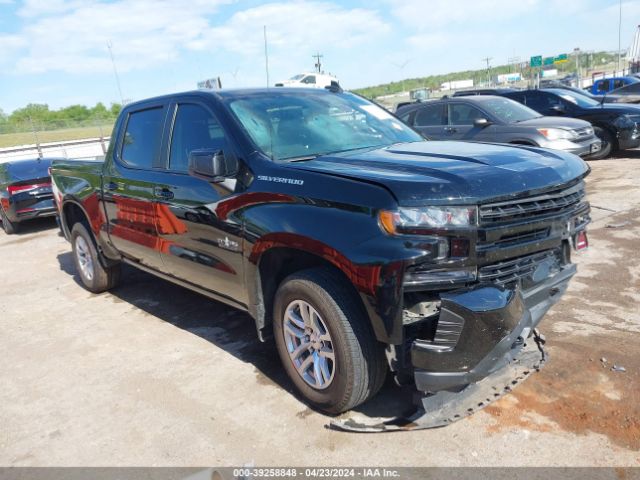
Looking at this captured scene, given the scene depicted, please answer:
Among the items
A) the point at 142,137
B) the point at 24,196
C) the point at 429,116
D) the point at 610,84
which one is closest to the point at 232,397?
the point at 142,137

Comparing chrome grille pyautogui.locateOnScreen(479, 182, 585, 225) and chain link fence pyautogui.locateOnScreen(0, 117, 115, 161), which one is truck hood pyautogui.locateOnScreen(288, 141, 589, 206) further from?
chain link fence pyautogui.locateOnScreen(0, 117, 115, 161)

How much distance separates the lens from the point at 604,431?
9.44ft

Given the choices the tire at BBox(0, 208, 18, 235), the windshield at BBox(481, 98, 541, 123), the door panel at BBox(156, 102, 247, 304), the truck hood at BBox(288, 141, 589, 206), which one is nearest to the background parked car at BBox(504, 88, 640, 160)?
the windshield at BBox(481, 98, 541, 123)

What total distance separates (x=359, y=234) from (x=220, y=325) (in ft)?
8.01

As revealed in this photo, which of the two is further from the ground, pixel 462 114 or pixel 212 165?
pixel 212 165

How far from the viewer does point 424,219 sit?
2633 mm

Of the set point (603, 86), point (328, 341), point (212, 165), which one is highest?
point (212, 165)

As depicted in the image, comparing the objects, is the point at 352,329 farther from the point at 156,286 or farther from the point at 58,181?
the point at 58,181

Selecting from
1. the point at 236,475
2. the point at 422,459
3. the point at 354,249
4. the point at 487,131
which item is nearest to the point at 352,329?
the point at 354,249

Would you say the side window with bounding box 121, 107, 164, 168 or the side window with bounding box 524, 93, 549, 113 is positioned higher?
the side window with bounding box 121, 107, 164, 168

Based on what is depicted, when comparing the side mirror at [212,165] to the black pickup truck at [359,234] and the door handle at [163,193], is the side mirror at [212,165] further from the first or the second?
the door handle at [163,193]

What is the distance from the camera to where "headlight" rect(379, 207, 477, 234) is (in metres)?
2.62

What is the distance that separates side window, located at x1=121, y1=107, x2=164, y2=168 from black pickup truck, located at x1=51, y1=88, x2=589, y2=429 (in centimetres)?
8

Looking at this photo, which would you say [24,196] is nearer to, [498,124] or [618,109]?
[498,124]
